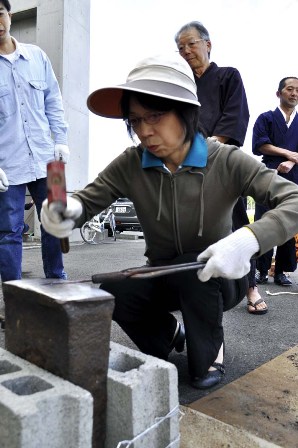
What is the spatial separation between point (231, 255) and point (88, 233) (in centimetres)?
738

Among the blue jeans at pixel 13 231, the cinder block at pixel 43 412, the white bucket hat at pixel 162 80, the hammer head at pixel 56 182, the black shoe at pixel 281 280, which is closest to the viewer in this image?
the cinder block at pixel 43 412

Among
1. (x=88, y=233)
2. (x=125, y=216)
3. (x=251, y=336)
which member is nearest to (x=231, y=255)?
(x=251, y=336)

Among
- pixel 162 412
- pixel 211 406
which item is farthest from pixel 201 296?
pixel 162 412

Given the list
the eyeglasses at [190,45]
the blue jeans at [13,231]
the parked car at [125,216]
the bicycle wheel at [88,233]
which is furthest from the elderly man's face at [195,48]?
the parked car at [125,216]

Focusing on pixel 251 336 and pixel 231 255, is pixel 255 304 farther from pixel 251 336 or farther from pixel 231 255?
pixel 231 255

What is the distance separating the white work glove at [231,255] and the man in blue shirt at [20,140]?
4.76 feet

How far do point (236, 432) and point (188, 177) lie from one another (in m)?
0.89

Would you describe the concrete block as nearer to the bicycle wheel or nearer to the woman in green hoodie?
the woman in green hoodie

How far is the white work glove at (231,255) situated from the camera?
1228mm

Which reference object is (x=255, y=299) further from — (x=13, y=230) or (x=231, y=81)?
(x=13, y=230)

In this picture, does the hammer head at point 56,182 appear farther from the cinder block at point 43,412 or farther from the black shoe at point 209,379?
the black shoe at point 209,379

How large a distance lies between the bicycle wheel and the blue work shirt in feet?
18.2

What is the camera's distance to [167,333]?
1.81 m

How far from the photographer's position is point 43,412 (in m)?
0.85
